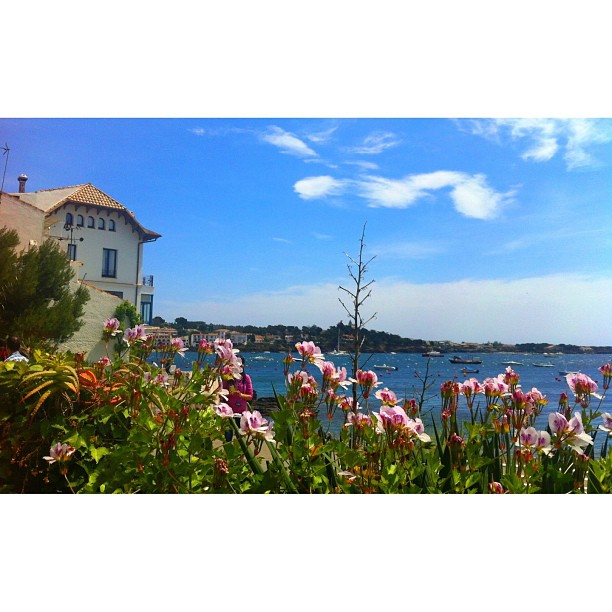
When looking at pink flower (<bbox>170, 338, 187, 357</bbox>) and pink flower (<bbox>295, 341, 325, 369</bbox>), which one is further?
pink flower (<bbox>170, 338, 187, 357</bbox>)

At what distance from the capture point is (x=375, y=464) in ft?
5.71

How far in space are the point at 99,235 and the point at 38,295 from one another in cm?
61

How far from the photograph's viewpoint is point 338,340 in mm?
3756

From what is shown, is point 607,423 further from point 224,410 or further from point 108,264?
point 108,264

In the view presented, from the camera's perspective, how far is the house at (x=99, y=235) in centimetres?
386

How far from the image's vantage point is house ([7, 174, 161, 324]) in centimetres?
386

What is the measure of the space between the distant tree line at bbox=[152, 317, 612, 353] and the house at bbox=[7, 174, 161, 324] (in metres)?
0.39

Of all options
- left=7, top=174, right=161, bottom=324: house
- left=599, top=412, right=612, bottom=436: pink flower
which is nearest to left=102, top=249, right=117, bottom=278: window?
left=7, top=174, right=161, bottom=324: house

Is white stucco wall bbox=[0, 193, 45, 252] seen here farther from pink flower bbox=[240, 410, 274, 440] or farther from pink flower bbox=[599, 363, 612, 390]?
pink flower bbox=[599, 363, 612, 390]
